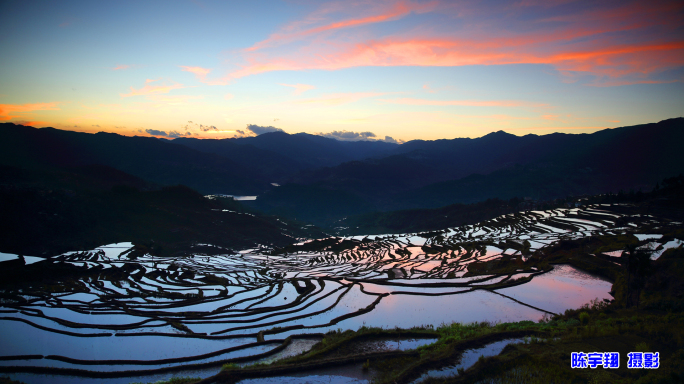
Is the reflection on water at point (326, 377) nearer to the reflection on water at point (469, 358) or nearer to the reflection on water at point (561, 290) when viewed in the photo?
the reflection on water at point (469, 358)

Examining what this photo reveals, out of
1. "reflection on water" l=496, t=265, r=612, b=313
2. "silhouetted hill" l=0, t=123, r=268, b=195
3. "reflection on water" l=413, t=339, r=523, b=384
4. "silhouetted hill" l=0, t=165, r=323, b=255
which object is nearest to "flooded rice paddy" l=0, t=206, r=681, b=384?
"reflection on water" l=496, t=265, r=612, b=313

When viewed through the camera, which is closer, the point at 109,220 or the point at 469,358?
the point at 469,358

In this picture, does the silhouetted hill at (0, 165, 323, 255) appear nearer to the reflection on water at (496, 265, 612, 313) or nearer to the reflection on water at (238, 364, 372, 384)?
the reflection on water at (238, 364, 372, 384)

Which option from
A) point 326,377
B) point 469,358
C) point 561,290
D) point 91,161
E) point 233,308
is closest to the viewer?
point 326,377

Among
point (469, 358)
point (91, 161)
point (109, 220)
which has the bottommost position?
point (109, 220)

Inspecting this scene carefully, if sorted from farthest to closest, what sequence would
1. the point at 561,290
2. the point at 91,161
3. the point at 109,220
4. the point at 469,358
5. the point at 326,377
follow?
the point at 91,161 < the point at 109,220 < the point at 561,290 < the point at 469,358 < the point at 326,377

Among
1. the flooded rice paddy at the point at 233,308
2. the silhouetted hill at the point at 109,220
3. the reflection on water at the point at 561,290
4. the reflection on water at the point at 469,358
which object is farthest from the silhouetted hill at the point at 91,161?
the reflection on water at the point at 469,358

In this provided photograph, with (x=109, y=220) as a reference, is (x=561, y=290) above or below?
below

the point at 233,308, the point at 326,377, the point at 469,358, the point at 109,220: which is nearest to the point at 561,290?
the point at 469,358

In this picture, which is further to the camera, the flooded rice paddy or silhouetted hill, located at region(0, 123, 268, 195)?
silhouetted hill, located at region(0, 123, 268, 195)

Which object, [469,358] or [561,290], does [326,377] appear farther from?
[561,290]
